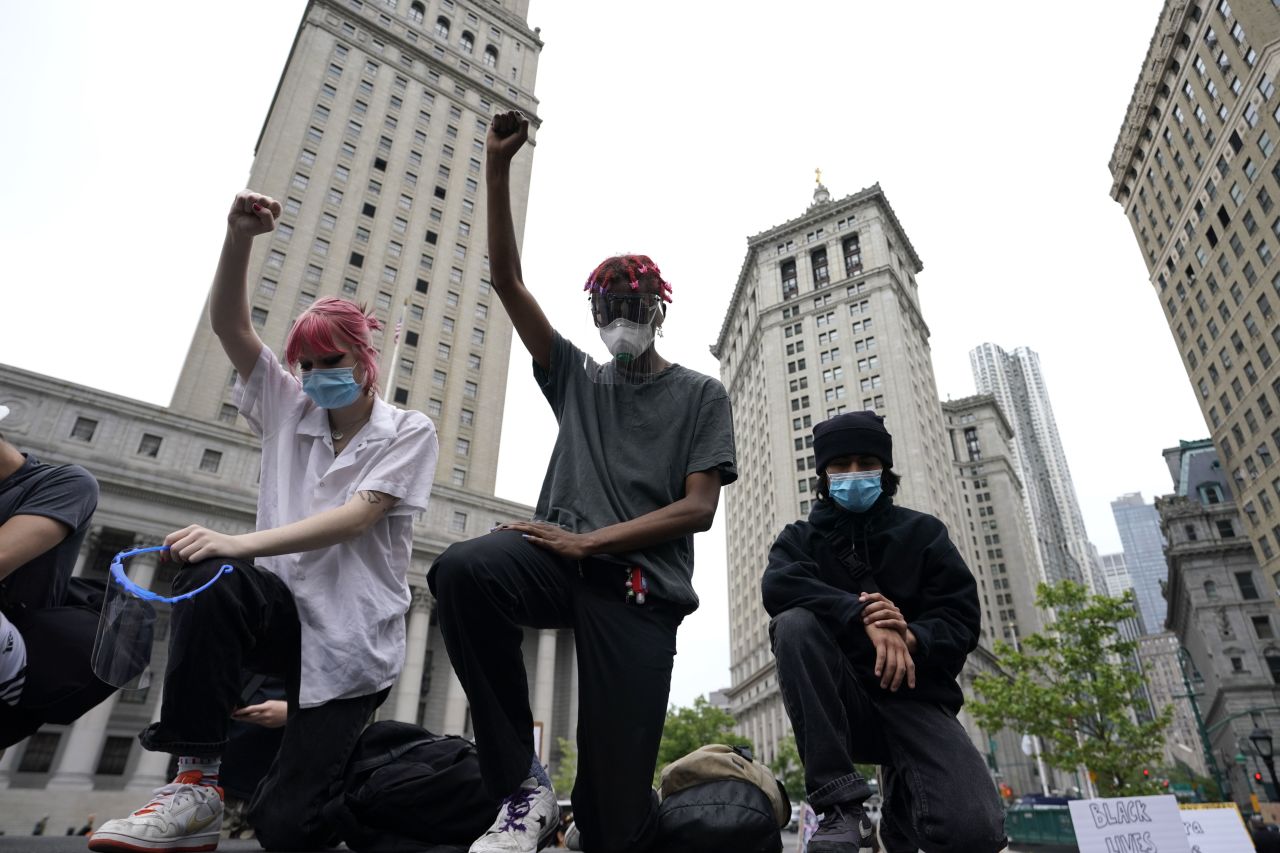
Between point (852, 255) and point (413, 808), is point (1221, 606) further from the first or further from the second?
point (413, 808)

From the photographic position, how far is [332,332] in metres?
3.11

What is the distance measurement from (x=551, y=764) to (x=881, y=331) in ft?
161

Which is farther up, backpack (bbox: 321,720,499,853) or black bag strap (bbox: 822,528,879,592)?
black bag strap (bbox: 822,528,879,592)

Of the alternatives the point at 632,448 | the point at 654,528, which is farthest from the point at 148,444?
the point at 654,528

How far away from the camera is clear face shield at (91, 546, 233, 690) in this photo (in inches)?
92.6

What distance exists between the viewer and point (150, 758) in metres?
30.7

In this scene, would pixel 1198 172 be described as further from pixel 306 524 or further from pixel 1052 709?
pixel 306 524

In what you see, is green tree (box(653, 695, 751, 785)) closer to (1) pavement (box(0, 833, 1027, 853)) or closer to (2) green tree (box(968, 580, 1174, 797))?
(2) green tree (box(968, 580, 1174, 797))

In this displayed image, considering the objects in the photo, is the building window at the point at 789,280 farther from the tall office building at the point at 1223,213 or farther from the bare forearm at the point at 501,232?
the bare forearm at the point at 501,232

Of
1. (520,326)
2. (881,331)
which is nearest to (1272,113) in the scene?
(881,331)

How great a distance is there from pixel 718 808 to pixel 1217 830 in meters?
8.09

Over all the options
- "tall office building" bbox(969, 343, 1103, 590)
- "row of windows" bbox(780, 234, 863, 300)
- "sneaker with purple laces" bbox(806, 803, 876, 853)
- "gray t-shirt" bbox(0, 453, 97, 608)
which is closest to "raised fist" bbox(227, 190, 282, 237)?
"gray t-shirt" bbox(0, 453, 97, 608)

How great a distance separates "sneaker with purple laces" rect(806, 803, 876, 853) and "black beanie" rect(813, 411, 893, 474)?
57.0 inches

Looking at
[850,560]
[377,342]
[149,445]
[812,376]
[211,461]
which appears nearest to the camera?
[850,560]
